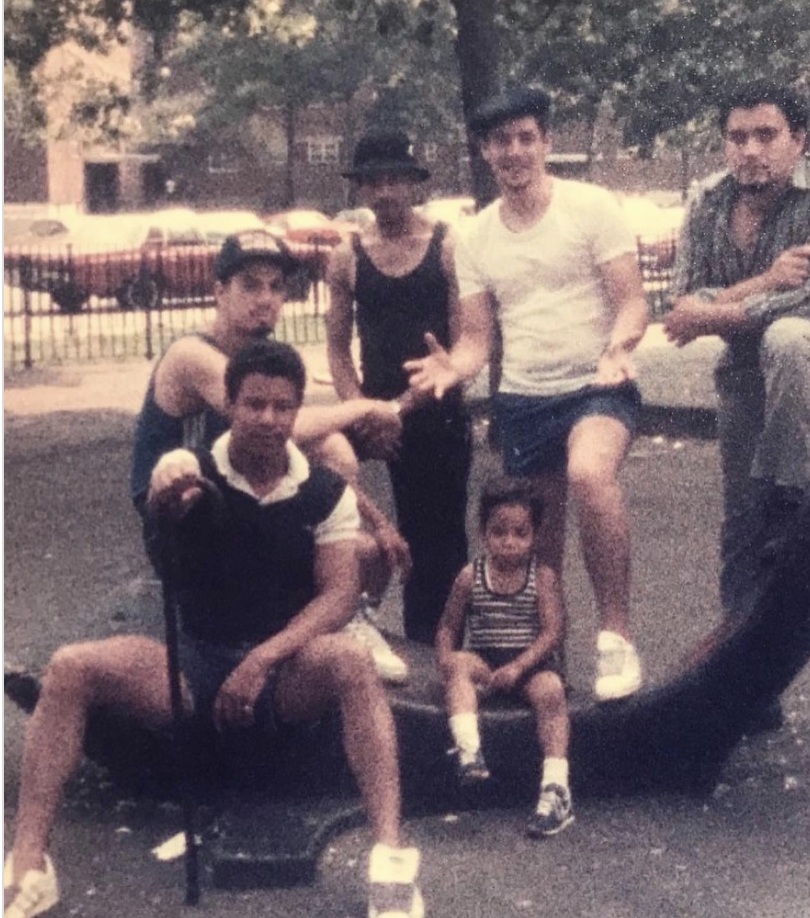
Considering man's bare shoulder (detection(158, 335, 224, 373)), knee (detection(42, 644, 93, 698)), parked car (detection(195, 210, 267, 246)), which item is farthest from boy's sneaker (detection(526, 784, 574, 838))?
parked car (detection(195, 210, 267, 246))

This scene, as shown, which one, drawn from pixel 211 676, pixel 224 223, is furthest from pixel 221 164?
pixel 211 676

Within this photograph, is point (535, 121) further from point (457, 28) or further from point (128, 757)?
point (128, 757)

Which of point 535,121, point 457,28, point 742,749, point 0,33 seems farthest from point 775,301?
point 0,33

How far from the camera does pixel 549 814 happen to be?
9.46ft

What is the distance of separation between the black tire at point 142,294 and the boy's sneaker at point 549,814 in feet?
3.38

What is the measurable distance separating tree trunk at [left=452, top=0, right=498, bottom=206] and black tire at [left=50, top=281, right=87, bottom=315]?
2.22 ft

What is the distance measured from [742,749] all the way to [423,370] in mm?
999

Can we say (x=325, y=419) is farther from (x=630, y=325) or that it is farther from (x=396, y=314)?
(x=630, y=325)

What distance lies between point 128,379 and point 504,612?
0.77 metres

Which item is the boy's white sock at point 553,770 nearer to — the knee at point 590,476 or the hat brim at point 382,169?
the knee at point 590,476

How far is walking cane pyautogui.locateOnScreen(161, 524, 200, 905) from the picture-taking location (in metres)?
2.58

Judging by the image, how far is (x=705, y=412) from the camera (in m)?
3.57

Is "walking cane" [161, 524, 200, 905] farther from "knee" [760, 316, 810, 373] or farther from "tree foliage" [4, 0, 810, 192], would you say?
"knee" [760, 316, 810, 373]

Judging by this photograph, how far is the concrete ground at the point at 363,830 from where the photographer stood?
268 cm
